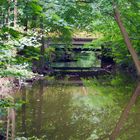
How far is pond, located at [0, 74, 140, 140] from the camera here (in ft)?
28.5

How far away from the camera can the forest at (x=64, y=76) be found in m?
3.35

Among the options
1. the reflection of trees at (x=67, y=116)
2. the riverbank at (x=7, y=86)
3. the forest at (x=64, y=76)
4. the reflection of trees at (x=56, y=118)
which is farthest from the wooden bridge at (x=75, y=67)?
the reflection of trees at (x=56, y=118)

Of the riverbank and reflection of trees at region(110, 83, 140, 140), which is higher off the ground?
the riverbank

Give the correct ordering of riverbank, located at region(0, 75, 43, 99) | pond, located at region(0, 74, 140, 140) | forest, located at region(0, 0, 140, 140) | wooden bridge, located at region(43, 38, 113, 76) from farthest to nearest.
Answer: wooden bridge, located at region(43, 38, 113, 76)
pond, located at region(0, 74, 140, 140)
riverbank, located at region(0, 75, 43, 99)
forest, located at region(0, 0, 140, 140)

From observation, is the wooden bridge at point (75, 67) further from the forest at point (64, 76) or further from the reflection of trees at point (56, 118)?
the reflection of trees at point (56, 118)

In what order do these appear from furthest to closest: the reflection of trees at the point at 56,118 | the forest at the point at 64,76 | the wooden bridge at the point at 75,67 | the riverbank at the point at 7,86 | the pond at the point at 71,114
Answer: the wooden bridge at the point at 75,67 → the reflection of trees at the point at 56,118 → the pond at the point at 71,114 → the riverbank at the point at 7,86 → the forest at the point at 64,76

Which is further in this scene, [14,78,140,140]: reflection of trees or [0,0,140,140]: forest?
[14,78,140,140]: reflection of trees

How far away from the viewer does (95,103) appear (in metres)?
13.9

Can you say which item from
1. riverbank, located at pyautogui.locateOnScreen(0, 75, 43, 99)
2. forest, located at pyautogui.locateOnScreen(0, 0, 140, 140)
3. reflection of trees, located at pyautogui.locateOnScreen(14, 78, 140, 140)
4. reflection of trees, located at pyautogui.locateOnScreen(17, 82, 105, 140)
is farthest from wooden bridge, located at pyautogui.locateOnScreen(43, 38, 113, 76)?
reflection of trees, located at pyautogui.locateOnScreen(17, 82, 105, 140)

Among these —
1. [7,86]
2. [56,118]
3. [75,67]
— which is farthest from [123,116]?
[75,67]

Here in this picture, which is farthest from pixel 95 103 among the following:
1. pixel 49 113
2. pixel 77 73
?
pixel 77 73

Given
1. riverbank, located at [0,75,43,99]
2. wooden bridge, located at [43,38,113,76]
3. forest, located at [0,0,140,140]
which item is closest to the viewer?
forest, located at [0,0,140,140]

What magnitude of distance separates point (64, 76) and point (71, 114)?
12369mm

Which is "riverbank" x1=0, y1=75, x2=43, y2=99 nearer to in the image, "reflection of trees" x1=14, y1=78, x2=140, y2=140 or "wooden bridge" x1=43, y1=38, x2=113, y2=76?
"reflection of trees" x1=14, y1=78, x2=140, y2=140
